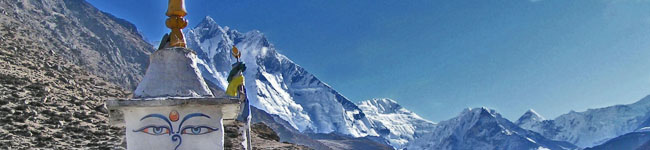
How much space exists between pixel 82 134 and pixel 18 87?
5.71 metres

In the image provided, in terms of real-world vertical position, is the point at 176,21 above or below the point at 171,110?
above

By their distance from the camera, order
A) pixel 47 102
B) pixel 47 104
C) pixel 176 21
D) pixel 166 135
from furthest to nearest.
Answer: pixel 47 102
pixel 47 104
pixel 176 21
pixel 166 135

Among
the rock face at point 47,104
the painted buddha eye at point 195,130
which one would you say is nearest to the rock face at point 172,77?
the painted buddha eye at point 195,130

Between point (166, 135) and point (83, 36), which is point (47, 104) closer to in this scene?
point (166, 135)

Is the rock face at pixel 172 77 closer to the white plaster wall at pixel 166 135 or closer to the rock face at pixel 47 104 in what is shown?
the white plaster wall at pixel 166 135

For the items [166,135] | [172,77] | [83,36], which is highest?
[83,36]

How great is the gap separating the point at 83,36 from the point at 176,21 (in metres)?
93.9

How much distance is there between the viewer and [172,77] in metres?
4.36

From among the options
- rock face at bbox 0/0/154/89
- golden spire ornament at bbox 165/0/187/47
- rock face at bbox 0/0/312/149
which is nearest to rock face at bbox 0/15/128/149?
rock face at bbox 0/0/312/149

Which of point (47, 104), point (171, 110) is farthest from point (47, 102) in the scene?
point (171, 110)

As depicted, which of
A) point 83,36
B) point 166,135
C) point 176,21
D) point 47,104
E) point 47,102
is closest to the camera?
point 166,135

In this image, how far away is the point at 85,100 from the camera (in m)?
29.2

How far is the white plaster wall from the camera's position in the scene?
4199 millimetres

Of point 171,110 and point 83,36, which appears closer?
point 171,110
